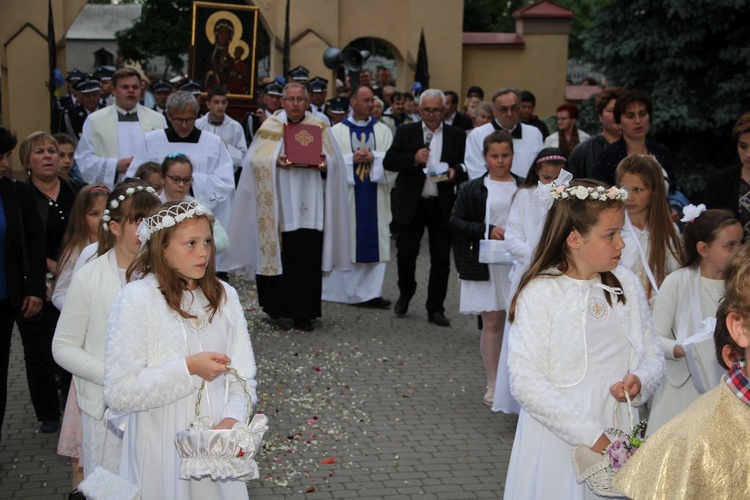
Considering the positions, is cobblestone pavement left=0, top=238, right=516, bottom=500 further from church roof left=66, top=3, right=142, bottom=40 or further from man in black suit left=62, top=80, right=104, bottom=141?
church roof left=66, top=3, right=142, bottom=40

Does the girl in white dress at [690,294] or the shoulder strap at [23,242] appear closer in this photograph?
the girl in white dress at [690,294]

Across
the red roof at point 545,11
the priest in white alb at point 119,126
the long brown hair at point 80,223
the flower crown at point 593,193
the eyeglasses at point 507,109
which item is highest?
the red roof at point 545,11

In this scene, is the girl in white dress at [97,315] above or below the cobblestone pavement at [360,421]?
above

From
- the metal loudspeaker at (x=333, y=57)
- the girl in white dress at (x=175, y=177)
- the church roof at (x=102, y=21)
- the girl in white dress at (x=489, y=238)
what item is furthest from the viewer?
the church roof at (x=102, y=21)

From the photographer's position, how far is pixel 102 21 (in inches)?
2672

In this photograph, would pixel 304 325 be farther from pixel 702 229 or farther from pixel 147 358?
pixel 147 358

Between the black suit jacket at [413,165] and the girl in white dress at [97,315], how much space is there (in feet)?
17.3

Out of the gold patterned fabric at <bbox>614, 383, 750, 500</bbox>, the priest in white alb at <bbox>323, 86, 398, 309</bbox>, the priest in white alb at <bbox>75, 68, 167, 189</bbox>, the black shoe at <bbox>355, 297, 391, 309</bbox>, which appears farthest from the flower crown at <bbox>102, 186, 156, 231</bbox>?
the black shoe at <bbox>355, 297, 391, 309</bbox>

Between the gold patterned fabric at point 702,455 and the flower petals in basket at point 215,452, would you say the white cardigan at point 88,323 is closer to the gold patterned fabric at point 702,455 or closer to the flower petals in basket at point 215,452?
the flower petals in basket at point 215,452

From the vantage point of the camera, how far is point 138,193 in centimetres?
468

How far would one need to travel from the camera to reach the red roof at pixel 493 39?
873 inches

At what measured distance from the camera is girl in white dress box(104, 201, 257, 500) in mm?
3578

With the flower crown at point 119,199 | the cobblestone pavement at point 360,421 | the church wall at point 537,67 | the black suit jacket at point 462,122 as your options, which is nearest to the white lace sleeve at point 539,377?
the flower crown at point 119,199

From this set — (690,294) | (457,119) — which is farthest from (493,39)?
(690,294)
